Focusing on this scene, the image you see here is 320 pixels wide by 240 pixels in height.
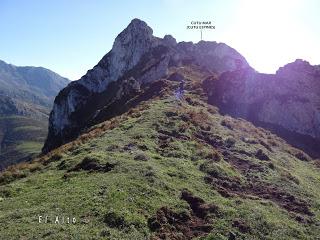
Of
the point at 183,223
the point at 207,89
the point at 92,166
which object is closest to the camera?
the point at 183,223

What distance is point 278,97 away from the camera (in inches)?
3081

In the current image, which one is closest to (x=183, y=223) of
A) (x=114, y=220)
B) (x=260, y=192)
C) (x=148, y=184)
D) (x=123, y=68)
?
(x=148, y=184)

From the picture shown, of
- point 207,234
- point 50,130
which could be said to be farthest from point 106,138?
point 50,130

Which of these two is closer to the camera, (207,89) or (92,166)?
(92,166)

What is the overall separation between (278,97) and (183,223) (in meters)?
52.6

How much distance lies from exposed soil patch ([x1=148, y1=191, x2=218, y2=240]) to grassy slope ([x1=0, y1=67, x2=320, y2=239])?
16.9 inches

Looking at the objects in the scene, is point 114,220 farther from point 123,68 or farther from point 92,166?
point 123,68

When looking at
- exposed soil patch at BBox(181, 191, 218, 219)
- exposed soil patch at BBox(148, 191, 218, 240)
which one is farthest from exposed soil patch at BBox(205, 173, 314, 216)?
exposed soil patch at BBox(148, 191, 218, 240)

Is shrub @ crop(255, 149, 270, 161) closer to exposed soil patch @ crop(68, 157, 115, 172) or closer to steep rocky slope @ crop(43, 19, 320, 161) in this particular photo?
steep rocky slope @ crop(43, 19, 320, 161)

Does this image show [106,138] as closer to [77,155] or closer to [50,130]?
[77,155]

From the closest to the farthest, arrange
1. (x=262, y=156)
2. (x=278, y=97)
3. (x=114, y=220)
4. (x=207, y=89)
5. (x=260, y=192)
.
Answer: (x=114, y=220) → (x=260, y=192) → (x=262, y=156) → (x=278, y=97) → (x=207, y=89)

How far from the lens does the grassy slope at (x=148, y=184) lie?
27766mm

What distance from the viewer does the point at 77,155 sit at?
141 feet

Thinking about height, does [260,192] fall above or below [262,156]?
below
